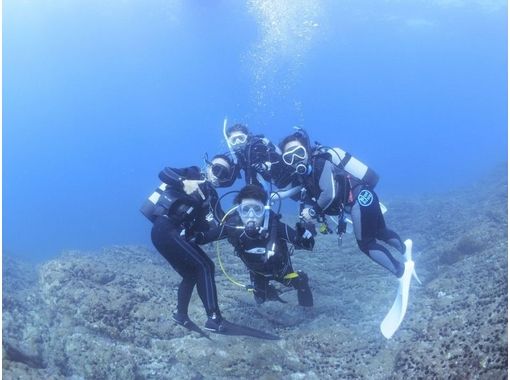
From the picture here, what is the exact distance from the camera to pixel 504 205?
15.5 meters

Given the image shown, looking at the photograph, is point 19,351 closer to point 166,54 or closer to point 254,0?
point 254,0

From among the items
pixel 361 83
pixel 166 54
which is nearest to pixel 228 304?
pixel 166 54

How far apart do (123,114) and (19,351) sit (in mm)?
158545

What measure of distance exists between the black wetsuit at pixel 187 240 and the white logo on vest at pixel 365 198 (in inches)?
103

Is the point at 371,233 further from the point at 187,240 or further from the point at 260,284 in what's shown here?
the point at 187,240

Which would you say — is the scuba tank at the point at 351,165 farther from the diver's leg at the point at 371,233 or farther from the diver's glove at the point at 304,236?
the diver's glove at the point at 304,236

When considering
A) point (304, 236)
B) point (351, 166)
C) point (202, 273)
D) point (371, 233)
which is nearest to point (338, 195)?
point (351, 166)

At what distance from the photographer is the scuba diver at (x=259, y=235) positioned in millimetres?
6273

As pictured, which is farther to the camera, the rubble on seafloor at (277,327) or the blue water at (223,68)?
the blue water at (223,68)

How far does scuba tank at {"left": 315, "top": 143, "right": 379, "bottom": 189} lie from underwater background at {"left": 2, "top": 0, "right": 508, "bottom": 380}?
2674 millimetres

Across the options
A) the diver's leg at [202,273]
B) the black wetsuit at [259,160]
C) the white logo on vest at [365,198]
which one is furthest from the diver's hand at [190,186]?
the white logo on vest at [365,198]

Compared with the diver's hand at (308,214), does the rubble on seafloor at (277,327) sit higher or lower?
lower

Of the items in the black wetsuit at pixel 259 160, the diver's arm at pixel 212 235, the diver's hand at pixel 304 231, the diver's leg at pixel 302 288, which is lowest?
the diver's leg at pixel 302 288

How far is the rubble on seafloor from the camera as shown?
224 inches
